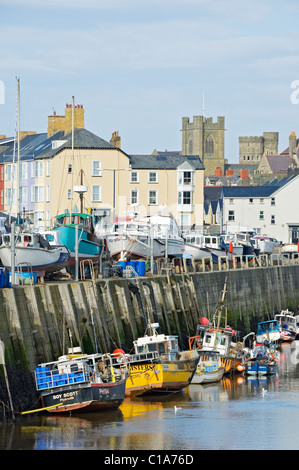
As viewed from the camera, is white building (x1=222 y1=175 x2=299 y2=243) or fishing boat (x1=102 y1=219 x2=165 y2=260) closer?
fishing boat (x1=102 y1=219 x2=165 y2=260)

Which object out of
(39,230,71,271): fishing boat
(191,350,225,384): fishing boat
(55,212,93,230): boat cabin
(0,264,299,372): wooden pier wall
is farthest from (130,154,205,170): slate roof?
(191,350,225,384): fishing boat

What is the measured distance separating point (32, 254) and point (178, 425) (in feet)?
41.6

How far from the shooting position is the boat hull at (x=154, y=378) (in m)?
42.9

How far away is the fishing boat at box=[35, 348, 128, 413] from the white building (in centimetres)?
7860

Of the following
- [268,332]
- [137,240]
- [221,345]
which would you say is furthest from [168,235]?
[221,345]

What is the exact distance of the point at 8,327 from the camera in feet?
123

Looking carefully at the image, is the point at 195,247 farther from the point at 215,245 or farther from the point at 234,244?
the point at 234,244

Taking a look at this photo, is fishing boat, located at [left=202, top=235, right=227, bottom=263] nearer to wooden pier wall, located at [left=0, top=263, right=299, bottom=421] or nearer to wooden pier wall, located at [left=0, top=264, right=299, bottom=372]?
wooden pier wall, located at [left=0, top=264, right=299, bottom=372]

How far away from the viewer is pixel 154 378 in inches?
1703

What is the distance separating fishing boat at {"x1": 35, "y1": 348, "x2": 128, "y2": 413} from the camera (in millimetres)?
37281
